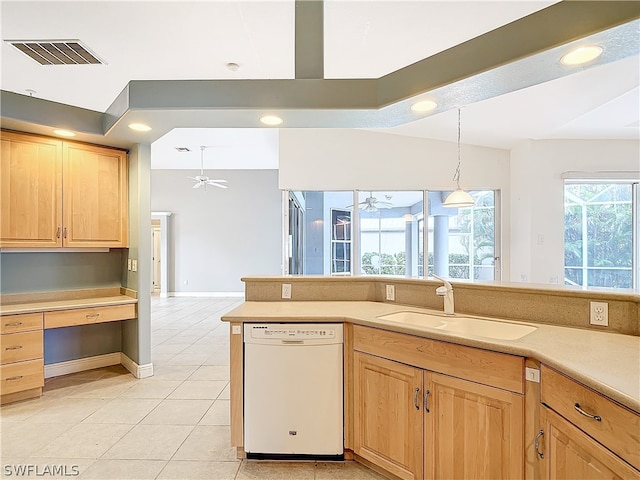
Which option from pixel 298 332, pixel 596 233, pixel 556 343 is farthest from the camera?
pixel 596 233

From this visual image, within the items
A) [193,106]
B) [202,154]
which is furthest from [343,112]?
[202,154]

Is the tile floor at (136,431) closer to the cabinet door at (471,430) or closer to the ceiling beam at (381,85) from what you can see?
the cabinet door at (471,430)

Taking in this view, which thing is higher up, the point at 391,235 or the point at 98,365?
the point at 391,235

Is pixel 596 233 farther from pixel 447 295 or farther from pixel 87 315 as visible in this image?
pixel 87 315

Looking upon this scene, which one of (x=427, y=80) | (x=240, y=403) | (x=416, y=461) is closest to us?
(x=416, y=461)

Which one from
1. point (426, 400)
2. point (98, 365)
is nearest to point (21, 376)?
point (98, 365)

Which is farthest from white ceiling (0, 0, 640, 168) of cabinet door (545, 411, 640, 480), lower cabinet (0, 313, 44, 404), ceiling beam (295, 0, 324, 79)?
cabinet door (545, 411, 640, 480)

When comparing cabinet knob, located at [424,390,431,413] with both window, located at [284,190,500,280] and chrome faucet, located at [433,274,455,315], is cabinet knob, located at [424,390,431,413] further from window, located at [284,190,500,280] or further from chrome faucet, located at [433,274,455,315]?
window, located at [284,190,500,280]

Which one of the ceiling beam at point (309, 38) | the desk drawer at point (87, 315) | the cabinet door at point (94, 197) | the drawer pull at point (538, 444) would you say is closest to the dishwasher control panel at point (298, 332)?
the drawer pull at point (538, 444)

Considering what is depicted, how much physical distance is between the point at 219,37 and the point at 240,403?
2731mm

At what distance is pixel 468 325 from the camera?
211 cm

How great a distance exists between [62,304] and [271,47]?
117 inches

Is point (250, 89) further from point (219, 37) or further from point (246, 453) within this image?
point (246, 453)

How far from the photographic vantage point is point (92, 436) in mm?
2455
